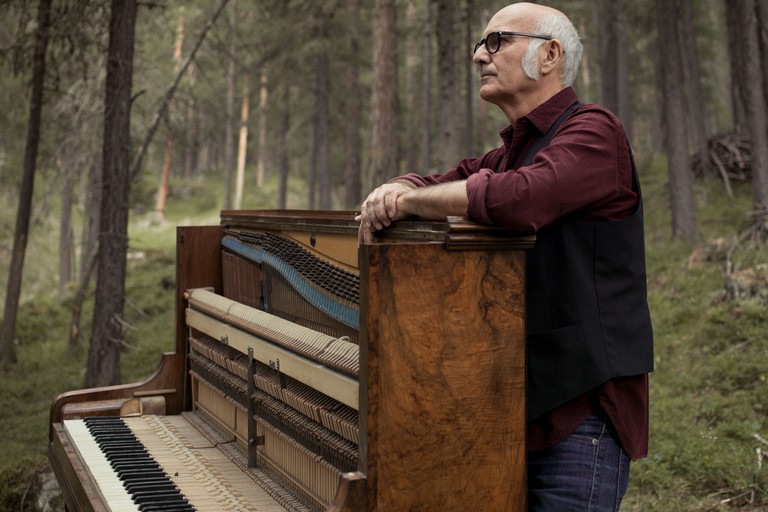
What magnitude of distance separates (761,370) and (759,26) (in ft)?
21.2

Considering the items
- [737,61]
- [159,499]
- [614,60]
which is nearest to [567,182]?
[159,499]

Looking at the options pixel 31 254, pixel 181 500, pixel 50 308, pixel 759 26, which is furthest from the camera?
pixel 31 254

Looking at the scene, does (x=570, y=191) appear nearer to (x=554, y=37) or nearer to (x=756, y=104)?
(x=554, y=37)

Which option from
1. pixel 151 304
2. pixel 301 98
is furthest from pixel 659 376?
pixel 301 98

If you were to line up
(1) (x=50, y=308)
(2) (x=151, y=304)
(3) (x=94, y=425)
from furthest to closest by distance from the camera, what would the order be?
(1) (x=50, y=308)
(2) (x=151, y=304)
(3) (x=94, y=425)

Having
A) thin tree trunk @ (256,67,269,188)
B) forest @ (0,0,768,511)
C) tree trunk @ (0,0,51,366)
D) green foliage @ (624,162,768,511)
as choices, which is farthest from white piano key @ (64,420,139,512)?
thin tree trunk @ (256,67,269,188)

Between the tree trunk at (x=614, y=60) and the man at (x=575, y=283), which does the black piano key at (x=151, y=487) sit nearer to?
the man at (x=575, y=283)

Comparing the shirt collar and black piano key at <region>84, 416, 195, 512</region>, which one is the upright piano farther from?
the shirt collar

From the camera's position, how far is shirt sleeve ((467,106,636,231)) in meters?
2.19

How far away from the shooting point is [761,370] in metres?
7.94

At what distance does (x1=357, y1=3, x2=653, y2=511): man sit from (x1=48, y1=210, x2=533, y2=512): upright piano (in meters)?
0.09

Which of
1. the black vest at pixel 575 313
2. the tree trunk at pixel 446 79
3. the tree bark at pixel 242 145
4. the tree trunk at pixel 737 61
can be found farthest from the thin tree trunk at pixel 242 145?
the black vest at pixel 575 313

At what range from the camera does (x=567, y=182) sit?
7.39 feet

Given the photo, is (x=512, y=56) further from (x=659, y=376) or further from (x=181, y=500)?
(x=659, y=376)
